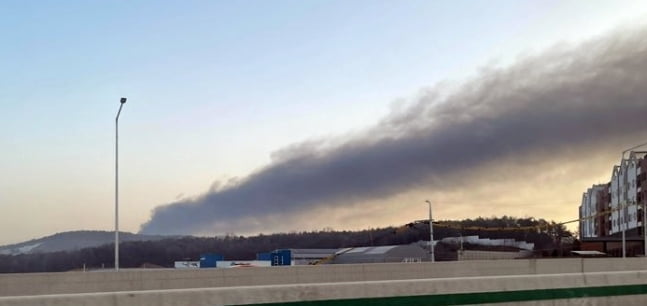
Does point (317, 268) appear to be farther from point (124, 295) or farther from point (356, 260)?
point (356, 260)

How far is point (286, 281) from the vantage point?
82.9 feet

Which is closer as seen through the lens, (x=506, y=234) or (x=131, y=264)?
(x=131, y=264)

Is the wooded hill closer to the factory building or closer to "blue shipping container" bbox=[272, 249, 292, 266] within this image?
the factory building

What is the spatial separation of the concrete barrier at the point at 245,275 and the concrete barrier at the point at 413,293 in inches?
A: 605

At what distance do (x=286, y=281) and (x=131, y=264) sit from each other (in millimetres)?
84719

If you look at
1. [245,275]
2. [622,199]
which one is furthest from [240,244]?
[245,275]

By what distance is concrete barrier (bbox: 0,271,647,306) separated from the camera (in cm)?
714

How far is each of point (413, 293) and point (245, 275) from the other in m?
17.5

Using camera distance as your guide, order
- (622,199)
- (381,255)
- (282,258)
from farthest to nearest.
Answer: (622,199) < (381,255) < (282,258)

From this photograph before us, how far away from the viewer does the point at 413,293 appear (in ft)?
28.5

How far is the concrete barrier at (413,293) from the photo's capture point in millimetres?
7137

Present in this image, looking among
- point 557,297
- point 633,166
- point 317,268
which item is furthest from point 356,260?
point 557,297

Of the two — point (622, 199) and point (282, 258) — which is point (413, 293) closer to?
point (282, 258)

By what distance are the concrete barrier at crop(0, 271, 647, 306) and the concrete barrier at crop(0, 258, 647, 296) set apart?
50.4 feet
